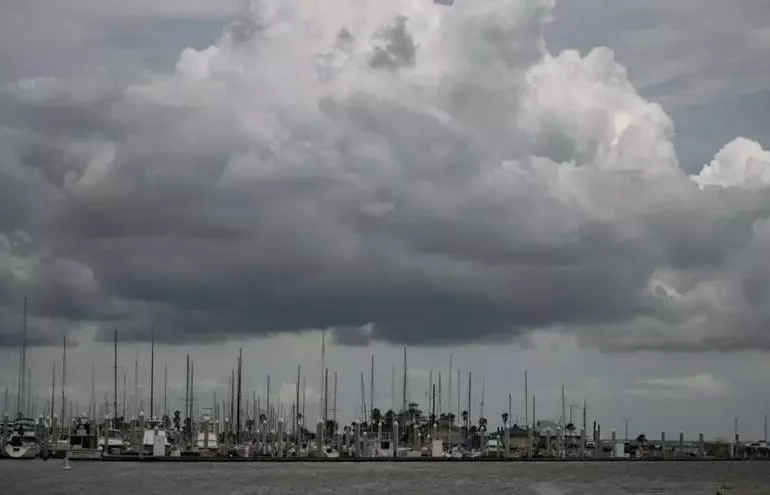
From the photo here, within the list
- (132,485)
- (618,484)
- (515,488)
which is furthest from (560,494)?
(132,485)

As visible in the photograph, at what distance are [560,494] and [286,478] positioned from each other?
51.6 meters

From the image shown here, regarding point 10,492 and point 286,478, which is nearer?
point 10,492

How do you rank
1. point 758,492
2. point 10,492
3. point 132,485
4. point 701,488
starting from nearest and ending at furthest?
1. point 758,492
2. point 10,492
3. point 132,485
4. point 701,488

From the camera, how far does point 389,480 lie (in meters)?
189

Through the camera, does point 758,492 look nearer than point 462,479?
Yes

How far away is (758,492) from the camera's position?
130375 mm

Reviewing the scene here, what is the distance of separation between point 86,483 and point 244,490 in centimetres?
2611

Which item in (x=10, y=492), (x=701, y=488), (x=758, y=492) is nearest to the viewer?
(x=758, y=492)

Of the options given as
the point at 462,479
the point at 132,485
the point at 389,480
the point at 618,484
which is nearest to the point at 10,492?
the point at 132,485

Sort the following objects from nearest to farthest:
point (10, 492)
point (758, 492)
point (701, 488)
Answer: point (758, 492), point (10, 492), point (701, 488)

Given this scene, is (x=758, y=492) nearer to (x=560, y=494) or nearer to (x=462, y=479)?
(x=560, y=494)

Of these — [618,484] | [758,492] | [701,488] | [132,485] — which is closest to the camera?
[758,492]

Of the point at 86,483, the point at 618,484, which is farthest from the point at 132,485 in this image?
the point at 618,484

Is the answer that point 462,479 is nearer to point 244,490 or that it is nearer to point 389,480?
point 389,480
